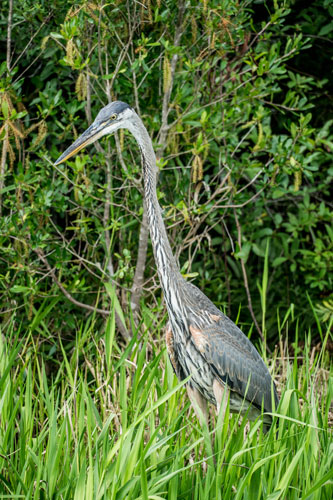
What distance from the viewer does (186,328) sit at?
3307 mm

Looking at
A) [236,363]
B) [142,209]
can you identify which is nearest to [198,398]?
[236,363]

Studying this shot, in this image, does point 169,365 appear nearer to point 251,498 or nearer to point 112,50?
point 251,498

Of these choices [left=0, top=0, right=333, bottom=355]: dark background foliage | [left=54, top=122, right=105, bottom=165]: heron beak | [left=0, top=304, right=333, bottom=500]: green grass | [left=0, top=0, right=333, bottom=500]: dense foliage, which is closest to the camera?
[left=0, top=304, right=333, bottom=500]: green grass

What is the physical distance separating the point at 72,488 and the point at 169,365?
102cm

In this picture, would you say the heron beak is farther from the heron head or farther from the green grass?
the green grass

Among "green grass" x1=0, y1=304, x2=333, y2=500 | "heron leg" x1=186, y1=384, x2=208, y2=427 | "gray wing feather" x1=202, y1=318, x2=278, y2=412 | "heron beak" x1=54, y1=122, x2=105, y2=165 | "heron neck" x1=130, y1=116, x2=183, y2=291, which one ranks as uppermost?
"heron beak" x1=54, y1=122, x2=105, y2=165

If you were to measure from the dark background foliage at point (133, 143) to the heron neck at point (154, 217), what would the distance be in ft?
1.60

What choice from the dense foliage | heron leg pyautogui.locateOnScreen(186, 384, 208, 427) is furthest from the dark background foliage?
heron leg pyautogui.locateOnScreen(186, 384, 208, 427)

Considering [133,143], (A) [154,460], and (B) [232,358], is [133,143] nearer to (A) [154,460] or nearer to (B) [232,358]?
(B) [232,358]

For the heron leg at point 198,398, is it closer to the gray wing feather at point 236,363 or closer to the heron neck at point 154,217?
the gray wing feather at point 236,363

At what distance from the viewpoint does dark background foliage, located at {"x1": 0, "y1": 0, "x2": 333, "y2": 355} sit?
4.01 metres

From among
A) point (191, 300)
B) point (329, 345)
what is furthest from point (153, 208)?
point (329, 345)

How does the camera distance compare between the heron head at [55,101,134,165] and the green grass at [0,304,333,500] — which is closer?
the green grass at [0,304,333,500]

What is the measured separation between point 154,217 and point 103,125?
476 mm
